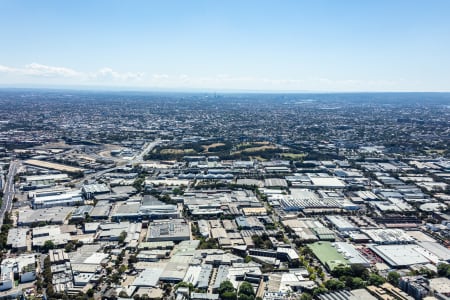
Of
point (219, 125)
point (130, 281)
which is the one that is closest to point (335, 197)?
point (130, 281)

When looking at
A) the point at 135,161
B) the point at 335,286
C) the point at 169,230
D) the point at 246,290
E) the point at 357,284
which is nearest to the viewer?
the point at 246,290

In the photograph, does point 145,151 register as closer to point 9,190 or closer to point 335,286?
point 9,190

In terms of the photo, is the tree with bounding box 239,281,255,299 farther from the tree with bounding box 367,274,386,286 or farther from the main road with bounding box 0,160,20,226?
the main road with bounding box 0,160,20,226

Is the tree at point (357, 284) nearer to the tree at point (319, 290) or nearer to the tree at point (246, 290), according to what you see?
the tree at point (319, 290)

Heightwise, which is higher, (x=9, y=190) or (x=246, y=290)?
(x=246, y=290)

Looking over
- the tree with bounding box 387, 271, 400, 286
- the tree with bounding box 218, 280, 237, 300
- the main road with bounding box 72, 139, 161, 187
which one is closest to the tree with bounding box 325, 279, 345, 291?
the tree with bounding box 387, 271, 400, 286

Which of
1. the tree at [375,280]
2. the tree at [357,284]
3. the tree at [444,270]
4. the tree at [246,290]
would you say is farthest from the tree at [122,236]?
the tree at [444,270]

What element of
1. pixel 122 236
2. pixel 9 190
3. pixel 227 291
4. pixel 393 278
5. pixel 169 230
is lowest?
pixel 9 190

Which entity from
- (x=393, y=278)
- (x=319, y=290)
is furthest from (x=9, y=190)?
(x=393, y=278)
